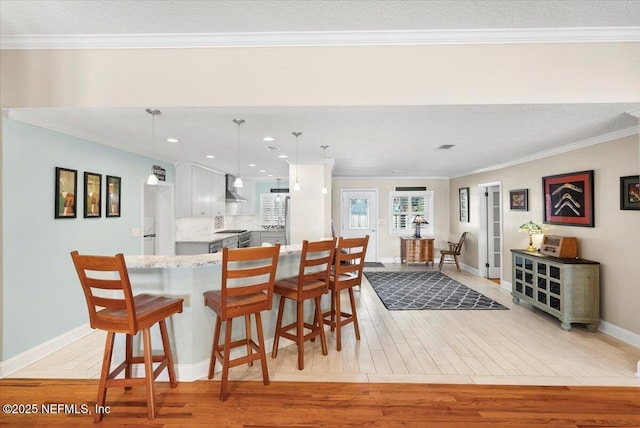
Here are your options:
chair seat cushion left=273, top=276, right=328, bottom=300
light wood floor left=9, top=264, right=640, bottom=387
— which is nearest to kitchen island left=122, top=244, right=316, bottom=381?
light wood floor left=9, top=264, right=640, bottom=387

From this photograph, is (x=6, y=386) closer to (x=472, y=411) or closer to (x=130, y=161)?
(x=130, y=161)

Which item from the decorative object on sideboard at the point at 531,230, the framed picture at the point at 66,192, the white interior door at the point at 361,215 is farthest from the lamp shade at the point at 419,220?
the framed picture at the point at 66,192

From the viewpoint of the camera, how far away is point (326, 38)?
2.24m

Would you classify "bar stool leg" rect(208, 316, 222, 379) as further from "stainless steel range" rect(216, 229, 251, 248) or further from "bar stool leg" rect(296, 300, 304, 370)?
"stainless steel range" rect(216, 229, 251, 248)

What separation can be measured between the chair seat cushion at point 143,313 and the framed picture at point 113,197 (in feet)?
6.85

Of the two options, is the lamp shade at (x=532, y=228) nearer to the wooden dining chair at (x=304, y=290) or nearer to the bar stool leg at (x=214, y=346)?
the wooden dining chair at (x=304, y=290)

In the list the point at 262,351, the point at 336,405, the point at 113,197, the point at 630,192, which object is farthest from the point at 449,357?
the point at 113,197

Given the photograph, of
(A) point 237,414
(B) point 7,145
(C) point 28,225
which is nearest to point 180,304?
(A) point 237,414

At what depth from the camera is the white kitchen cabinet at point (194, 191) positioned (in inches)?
217

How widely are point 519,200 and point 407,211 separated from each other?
330 cm

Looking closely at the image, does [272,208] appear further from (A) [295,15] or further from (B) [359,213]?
(A) [295,15]

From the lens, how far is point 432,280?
606 centimetres

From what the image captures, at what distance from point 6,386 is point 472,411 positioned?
3.61m

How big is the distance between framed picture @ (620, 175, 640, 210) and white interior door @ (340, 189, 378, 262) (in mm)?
5202
